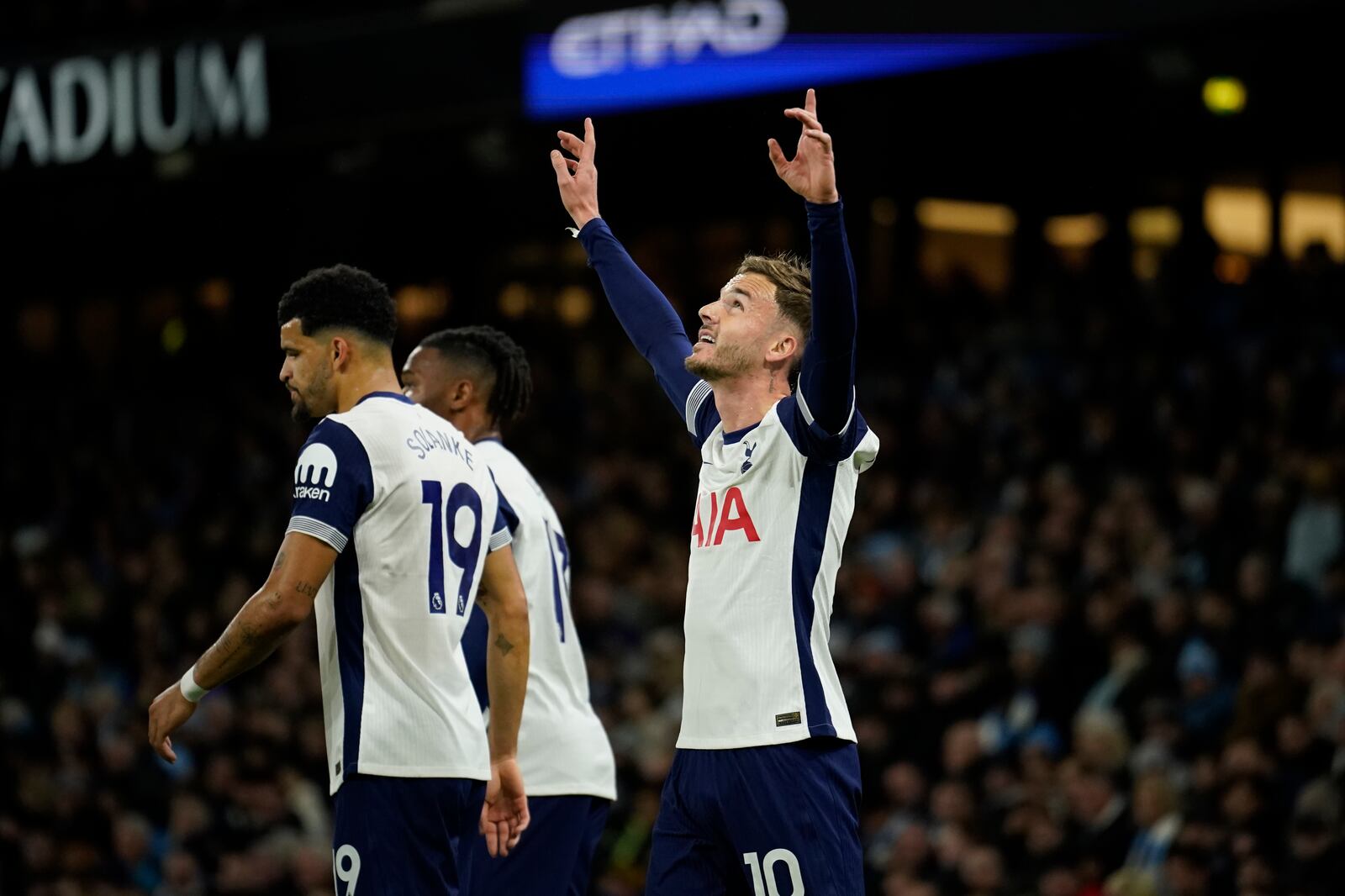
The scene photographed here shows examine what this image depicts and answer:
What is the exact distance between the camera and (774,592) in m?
5.10

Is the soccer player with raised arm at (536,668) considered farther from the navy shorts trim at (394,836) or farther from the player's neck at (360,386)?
the navy shorts trim at (394,836)

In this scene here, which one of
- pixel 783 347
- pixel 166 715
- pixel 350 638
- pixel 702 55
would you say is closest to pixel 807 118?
pixel 783 347

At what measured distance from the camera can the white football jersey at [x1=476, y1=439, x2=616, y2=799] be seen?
658 centimetres

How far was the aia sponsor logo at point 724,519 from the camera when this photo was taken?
205 inches

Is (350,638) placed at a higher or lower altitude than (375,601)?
lower

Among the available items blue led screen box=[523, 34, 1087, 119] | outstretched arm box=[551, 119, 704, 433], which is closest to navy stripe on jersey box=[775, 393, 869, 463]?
outstretched arm box=[551, 119, 704, 433]

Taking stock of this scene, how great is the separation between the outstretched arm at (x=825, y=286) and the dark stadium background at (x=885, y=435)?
555 cm

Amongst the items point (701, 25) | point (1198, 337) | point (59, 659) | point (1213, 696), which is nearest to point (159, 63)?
point (701, 25)

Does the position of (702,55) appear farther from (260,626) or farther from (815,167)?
(260,626)

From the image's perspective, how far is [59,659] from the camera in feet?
57.5

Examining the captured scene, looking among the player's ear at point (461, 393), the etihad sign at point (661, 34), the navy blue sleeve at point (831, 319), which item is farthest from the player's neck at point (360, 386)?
the etihad sign at point (661, 34)

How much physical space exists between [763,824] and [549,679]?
188 centimetres

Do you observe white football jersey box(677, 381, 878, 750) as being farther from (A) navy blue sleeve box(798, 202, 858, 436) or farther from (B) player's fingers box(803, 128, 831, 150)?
(B) player's fingers box(803, 128, 831, 150)

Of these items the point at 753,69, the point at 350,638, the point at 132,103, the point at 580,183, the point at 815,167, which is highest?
the point at 132,103
